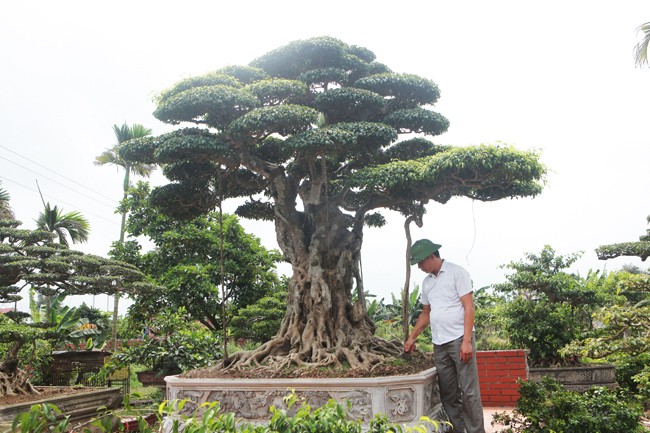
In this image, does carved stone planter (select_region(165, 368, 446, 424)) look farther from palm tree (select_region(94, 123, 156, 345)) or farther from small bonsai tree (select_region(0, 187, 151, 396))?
palm tree (select_region(94, 123, 156, 345))

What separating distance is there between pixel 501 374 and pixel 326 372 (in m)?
3.15

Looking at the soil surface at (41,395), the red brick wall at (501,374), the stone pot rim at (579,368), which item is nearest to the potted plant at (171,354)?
the soil surface at (41,395)


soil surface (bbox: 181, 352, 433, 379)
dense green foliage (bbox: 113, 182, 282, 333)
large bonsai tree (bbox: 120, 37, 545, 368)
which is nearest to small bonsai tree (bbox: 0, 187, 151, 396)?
large bonsai tree (bbox: 120, 37, 545, 368)

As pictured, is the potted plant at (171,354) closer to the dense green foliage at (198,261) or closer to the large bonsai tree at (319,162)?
the large bonsai tree at (319,162)

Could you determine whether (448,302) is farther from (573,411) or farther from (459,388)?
(573,411)

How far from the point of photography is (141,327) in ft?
40.5

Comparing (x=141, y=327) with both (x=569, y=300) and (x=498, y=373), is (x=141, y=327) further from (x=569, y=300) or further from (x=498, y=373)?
(x=569, y=300)

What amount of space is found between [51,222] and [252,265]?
7.25 metres

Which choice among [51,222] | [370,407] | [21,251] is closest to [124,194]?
[51,222]

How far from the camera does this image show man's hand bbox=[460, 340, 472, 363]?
447cm

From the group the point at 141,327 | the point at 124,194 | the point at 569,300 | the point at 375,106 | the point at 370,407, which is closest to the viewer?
the point at 370,407

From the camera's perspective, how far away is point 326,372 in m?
5.70

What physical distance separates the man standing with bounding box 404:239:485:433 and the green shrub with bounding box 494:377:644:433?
0.58 metres

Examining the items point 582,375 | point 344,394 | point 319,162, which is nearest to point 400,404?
point 344,394
